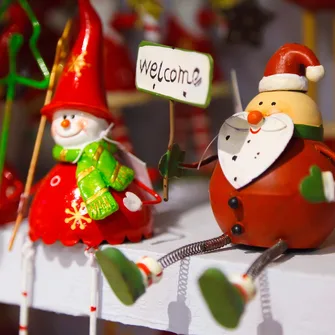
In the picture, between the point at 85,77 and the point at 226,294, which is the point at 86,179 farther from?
the point at 226,294

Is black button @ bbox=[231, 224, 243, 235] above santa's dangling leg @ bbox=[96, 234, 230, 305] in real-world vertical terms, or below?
above

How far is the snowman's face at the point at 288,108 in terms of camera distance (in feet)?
2.37

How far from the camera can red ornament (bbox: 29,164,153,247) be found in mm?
785

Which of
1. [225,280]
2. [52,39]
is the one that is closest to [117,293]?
[225,280]

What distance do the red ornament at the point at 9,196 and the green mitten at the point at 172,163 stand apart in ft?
0.90

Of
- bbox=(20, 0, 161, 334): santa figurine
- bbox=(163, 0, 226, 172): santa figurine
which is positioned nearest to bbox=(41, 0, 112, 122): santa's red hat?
bbox=(20, 0, 161, 334): santa figurine

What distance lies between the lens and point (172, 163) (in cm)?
80

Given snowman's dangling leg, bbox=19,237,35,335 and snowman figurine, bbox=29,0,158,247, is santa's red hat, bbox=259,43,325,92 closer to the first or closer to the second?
snowman figurine, bbox=29,0,158,247

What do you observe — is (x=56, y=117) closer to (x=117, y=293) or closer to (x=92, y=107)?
(x=92, y=107)

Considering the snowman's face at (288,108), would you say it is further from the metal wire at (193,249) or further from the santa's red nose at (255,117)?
the metal wire at (193,249)

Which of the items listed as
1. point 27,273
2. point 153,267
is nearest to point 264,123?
point 153,267

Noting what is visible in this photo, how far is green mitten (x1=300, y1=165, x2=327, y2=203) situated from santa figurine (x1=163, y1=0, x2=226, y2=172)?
29.7 inches

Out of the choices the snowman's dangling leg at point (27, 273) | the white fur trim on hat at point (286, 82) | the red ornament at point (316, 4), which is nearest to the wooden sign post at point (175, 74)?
the white fur trim on hat at point (286, 82)

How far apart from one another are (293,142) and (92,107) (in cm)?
28
